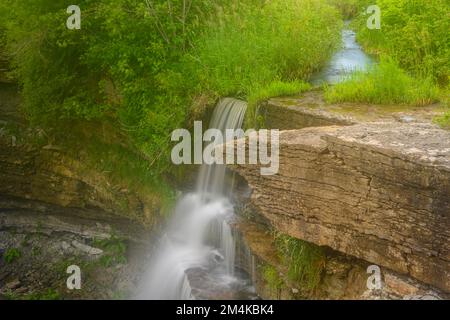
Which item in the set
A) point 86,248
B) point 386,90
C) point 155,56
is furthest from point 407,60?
point 86,248

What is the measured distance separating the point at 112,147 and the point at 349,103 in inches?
210

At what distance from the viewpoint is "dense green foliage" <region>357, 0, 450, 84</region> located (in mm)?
7836

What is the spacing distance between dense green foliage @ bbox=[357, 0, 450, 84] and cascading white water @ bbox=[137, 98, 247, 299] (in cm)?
309

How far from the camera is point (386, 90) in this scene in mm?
7090

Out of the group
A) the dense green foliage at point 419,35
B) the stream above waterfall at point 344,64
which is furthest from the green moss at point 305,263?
the dense green foliage at point 419,35

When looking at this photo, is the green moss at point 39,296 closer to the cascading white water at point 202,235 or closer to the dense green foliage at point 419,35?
the cascading white water at point 202,235

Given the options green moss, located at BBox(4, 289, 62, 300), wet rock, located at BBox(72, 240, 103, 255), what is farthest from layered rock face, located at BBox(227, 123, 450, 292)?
wet rock, located at BBox(72, 240, 103, 255)

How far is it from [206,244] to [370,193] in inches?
157

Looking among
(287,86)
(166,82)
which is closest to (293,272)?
(287,86)

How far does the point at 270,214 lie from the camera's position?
18.3ft

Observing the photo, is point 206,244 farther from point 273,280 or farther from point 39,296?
point 39,296

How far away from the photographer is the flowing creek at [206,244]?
721 cm

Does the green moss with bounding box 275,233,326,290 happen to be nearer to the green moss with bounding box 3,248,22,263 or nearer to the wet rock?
the wet rock

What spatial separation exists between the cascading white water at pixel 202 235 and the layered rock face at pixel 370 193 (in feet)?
7.10
